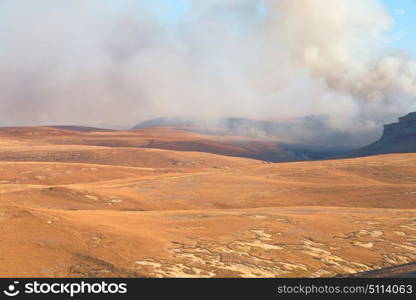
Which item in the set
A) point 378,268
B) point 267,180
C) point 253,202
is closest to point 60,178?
point 267,180

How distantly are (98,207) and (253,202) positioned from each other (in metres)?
19.3

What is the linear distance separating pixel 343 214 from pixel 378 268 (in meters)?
17.2

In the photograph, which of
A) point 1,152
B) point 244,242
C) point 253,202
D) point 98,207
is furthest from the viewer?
point 1,152

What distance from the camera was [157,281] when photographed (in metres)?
21.5

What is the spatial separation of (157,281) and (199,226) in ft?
45.9

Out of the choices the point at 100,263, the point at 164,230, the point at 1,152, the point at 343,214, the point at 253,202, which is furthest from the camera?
the point at 1,152

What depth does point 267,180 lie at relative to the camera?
76.2 meters

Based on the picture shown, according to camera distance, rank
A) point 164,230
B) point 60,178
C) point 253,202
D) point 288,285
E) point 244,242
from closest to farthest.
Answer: point 288,285 → point 244,242 → point 164,230 → point 253,202 → point 60,178

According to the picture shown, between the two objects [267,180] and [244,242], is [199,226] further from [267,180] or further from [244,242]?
[267,180]

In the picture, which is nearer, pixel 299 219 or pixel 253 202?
pixel 299 219

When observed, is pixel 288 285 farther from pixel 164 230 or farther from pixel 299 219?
pixel 299 219

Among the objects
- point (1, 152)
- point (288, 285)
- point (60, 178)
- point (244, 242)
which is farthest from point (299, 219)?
point (1, 152)

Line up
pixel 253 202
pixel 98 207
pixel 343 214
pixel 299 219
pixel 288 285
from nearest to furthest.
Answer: pixel 288 285 < pixel 299 219 < pixel 343 214 < pixel 98 207 < pixel 253 202

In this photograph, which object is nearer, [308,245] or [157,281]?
[157,281]
